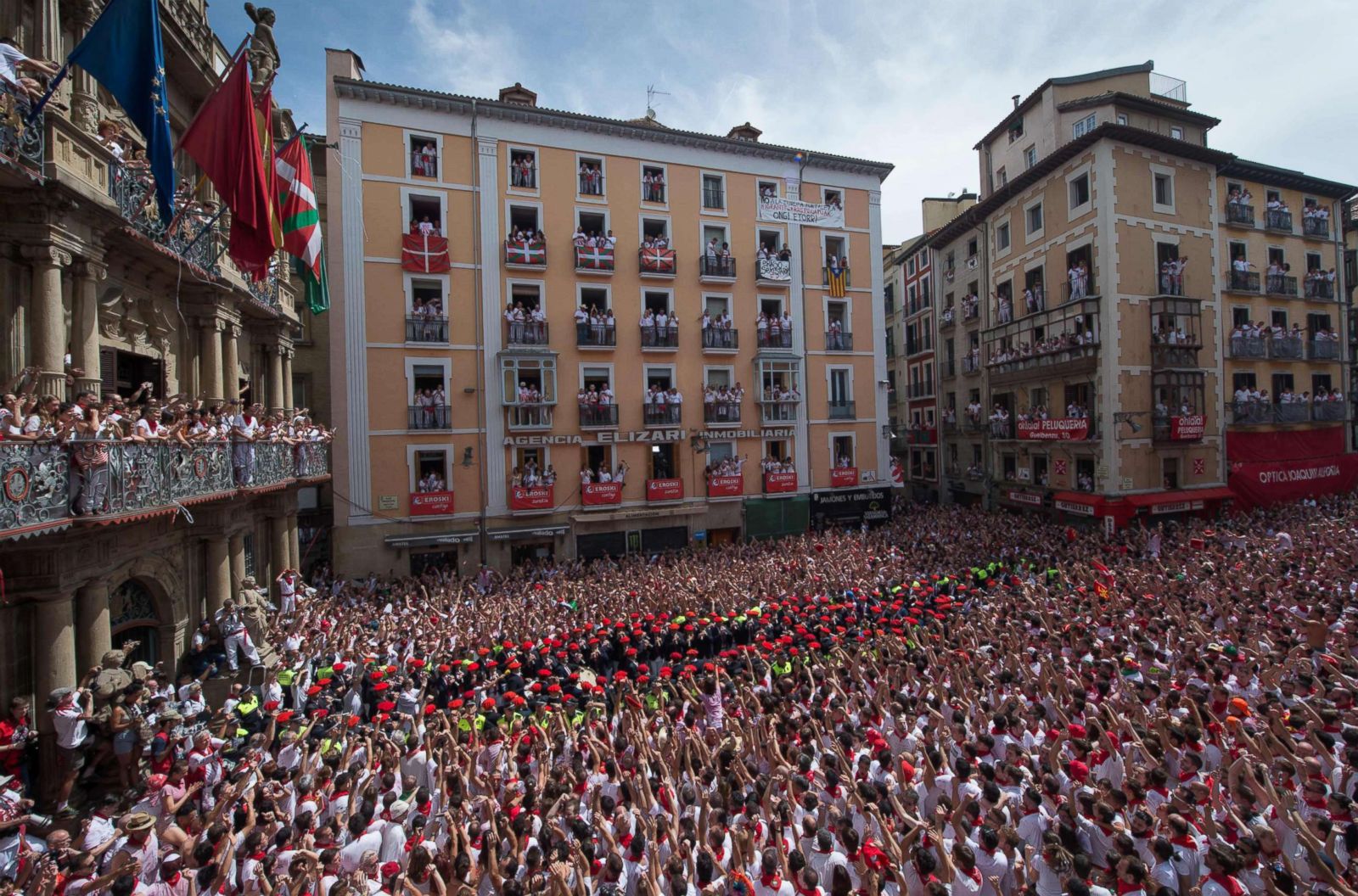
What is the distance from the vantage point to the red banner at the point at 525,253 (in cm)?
2344

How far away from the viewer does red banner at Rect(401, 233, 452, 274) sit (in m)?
22.4

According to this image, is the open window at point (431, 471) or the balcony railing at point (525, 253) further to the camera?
the balcony railing at point (525, 253)

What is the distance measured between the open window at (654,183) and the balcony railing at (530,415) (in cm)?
898

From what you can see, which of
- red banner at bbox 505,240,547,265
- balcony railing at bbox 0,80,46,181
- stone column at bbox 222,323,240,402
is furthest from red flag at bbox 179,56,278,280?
red banner at bbox 505,240,547,265

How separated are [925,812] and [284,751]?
7.78 meters

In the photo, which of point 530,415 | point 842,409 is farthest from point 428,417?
point 842,409

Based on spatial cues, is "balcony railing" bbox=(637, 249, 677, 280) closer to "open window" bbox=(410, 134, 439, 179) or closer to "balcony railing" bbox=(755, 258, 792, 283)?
"balcony railing" bbox=(755, 258, 792, 283)

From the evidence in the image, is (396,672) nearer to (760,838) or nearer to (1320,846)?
(760,838)

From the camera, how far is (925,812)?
284 inches

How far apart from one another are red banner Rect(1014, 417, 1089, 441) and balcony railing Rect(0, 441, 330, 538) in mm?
27062

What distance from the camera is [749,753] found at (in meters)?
8.67

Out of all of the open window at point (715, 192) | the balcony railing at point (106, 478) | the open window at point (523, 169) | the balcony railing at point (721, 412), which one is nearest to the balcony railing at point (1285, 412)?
the balcony railing at point (721, 412)

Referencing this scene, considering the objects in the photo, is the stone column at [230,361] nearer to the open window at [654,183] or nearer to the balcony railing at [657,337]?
the balcony railing at [657,337]

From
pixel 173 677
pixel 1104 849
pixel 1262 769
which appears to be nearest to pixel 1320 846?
pixel 1262 769
